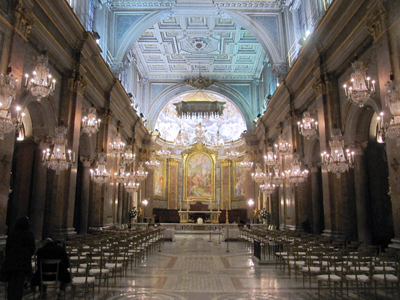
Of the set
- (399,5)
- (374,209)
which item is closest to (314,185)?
(374,209)

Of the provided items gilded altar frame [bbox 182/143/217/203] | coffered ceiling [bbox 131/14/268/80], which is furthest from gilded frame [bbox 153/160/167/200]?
coffered ceiling [bbox 131/14/268/80]

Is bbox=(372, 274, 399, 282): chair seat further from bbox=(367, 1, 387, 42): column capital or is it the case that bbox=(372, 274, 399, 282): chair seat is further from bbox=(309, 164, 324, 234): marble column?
bbox=(309, 164, 324, 234): marble column

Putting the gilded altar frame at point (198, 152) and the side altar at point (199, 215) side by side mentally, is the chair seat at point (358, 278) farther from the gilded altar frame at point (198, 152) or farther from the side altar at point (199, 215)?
the gilded altar frame at point (198, 152)

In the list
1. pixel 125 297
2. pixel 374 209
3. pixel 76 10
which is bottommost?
pixel 125 297

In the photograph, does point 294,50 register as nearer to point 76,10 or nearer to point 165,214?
point 76,10

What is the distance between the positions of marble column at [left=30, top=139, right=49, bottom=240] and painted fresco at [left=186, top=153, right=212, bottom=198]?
22.2m

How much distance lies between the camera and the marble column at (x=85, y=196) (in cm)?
1477

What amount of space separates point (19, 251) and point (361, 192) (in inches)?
409

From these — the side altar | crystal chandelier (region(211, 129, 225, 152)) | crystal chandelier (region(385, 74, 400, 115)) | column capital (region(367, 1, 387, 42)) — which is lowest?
the side altar

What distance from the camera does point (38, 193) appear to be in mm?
11453

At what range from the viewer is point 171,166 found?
33.3 meters

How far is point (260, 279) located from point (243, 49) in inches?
772

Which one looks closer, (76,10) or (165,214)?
(76,10)

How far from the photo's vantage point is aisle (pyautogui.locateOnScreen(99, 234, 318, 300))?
6613 millimetres
